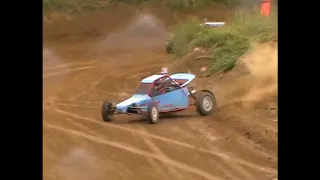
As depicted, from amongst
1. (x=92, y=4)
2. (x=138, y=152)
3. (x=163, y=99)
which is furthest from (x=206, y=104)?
(x=92, y=4)

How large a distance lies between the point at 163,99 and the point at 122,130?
0.44 feet

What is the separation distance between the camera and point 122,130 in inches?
53.8

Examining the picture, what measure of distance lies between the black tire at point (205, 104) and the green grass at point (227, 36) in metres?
0.07

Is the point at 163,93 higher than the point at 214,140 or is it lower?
higher

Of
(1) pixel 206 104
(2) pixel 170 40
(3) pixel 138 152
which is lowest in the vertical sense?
(3) pixel 138 152

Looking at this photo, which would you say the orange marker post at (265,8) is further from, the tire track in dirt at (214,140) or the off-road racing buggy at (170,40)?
the tire track in dirt at (214,140)

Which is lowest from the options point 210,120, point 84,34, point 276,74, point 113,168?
point 113,168

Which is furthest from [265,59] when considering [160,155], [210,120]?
[160,155]

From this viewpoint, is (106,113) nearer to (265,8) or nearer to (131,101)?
(131,101)

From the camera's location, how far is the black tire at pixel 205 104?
1380 mm

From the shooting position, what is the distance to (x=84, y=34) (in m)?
1.41

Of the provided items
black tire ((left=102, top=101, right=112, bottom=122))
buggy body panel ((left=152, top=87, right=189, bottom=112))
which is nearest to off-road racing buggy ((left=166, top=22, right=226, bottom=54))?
buggy body panel ((left=152, top=87, right=189, bottom=112))
